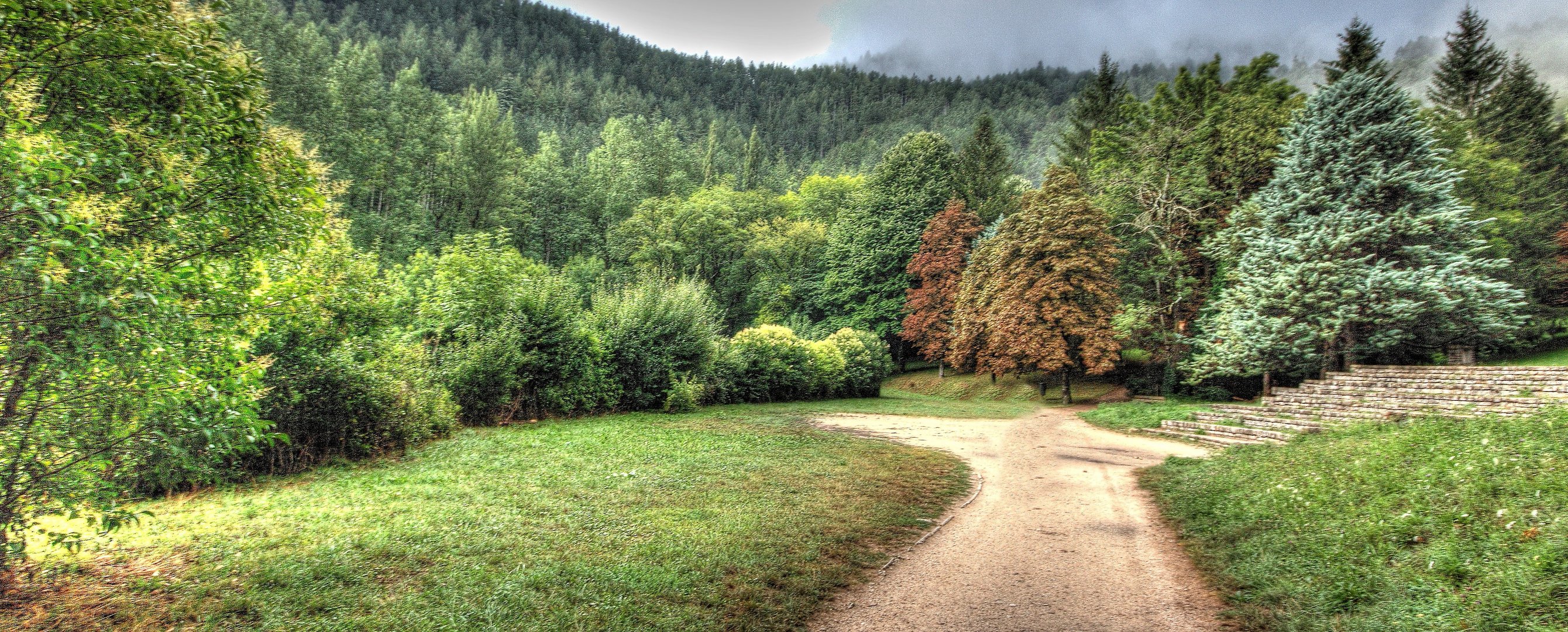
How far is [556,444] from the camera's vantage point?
11.2 meters

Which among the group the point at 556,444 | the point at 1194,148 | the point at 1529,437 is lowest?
the point at 556,444

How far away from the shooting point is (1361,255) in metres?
17.4

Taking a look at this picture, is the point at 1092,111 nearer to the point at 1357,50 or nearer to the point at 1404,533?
the point at 1357,50

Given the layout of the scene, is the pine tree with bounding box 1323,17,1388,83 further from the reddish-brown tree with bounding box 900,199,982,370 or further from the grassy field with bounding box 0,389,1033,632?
the grassy field with bounding box 0,389,1033,632

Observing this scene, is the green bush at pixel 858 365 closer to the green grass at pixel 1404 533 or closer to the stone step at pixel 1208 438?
the stone step at pixel 1208 438

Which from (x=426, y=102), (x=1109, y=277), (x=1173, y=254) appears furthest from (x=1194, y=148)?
(x=426, y=102)

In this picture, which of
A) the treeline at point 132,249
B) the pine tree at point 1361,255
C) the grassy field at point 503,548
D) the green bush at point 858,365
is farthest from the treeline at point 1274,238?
the treeline at point 132,249

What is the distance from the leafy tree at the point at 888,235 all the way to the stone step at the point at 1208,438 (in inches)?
928

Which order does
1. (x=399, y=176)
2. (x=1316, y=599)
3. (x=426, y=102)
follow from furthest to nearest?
(x=426, y=102)
(x=399, y=176)
(x=1316, y=599)

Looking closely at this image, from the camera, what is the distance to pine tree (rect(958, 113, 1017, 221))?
42.8m

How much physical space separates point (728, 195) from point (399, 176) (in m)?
22.9

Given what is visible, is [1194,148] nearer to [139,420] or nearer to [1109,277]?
[1109,277]

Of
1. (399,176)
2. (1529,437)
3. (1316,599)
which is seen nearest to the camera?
(1316,599)

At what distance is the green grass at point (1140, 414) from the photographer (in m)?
17.1
